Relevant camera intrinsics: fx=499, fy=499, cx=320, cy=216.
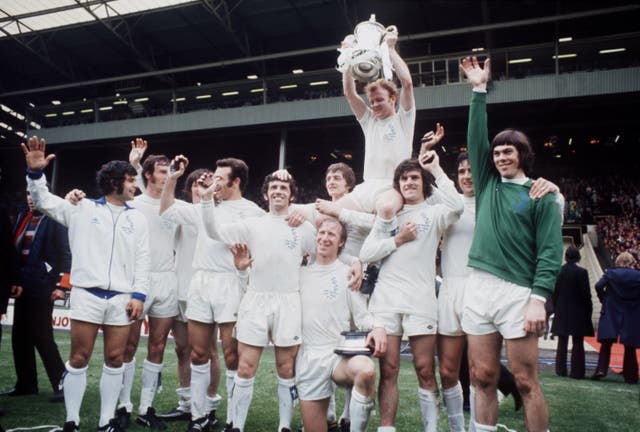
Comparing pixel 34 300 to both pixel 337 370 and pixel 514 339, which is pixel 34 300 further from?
pixel 514 339

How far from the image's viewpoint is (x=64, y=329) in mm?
12336

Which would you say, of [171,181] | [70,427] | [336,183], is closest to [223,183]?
[171,181]

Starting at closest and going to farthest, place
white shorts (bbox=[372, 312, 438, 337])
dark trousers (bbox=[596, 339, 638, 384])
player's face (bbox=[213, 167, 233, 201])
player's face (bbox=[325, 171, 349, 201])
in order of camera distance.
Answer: white shorts (bbox=[372, 312, 438, 337]), player's face (bbox=[213, 167, 233, 201]), player's face (bbox=[325, 171, 349, 201]), dark trousers (bbox=[596, 339, 638, 384])

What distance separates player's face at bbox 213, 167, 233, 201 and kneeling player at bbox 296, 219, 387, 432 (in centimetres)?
130

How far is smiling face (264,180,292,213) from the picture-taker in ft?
14.9

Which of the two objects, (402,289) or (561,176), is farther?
(561,176)

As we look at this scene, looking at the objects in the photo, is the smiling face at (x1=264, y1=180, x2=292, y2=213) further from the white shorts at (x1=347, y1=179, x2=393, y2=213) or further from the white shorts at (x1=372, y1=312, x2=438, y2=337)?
the white shorts at (x1=372, y1=312, x2=438, y2=337)

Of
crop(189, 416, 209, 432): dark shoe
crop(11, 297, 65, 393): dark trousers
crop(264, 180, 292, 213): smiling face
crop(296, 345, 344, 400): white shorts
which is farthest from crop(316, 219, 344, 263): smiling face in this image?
crop(11, 297, 65, 393): dark trousers

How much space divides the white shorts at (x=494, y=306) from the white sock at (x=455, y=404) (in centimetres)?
84

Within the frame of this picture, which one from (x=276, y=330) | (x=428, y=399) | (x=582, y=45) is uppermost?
(x=582, y=45)

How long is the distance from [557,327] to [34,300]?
7.77 metres

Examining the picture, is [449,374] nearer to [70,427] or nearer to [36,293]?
[70,427]

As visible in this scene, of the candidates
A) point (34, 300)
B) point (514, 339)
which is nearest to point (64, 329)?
point (34, 300)

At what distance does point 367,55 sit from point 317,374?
8.78 ft
